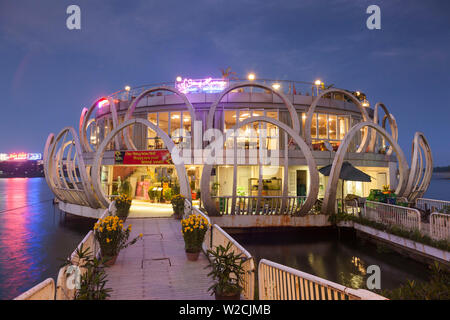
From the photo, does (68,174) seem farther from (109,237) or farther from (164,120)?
(109,237)

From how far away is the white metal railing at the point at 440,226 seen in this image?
10.1 metres

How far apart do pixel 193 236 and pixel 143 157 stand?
39.6ft

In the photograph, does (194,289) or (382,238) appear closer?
(194,289)

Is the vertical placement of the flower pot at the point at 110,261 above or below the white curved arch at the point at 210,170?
below

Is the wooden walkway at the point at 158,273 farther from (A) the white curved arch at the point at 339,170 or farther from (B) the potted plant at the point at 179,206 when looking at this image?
(A) the white curved arch at the point at 339,170

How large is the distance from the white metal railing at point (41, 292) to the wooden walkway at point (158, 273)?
1.76 meters

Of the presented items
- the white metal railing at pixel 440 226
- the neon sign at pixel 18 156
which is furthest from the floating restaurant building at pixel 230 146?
the neon sign at pixel 18 156

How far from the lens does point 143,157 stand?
18969 mm

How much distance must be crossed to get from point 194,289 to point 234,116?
16.6m
